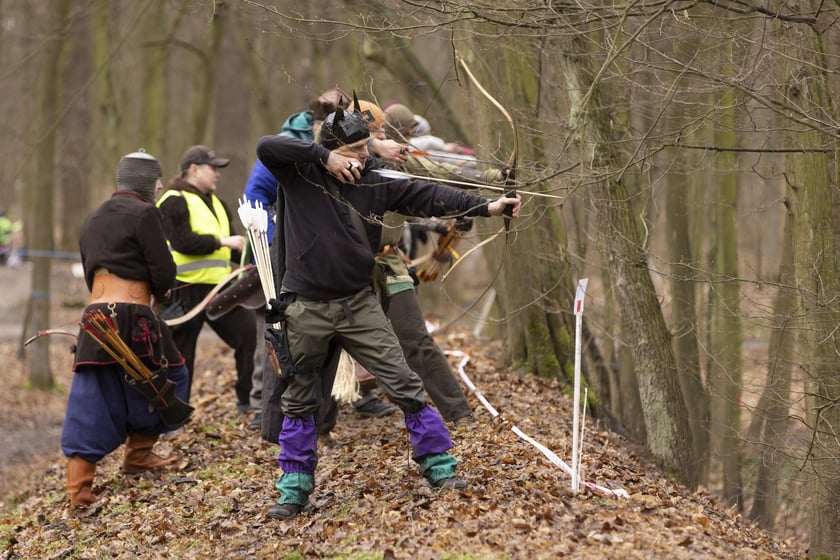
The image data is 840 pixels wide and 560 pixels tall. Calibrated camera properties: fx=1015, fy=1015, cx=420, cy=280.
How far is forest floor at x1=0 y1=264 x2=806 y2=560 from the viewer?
508 cm

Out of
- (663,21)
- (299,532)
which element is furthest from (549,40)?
(299,532)

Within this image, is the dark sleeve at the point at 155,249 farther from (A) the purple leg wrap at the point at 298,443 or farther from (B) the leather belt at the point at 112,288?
(A) the purple leg wrap at the point at 298,443

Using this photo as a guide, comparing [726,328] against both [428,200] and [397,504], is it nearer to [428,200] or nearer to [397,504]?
[428,200]

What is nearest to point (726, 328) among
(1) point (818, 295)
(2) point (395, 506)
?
(1) point (818, 295)

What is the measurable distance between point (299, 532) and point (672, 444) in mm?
3427

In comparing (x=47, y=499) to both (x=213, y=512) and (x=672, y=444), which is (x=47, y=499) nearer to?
(x=213, y=512)

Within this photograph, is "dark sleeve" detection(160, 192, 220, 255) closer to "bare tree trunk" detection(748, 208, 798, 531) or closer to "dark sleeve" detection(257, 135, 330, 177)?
"dark sleeve" detection(257, 135, 330, 177)

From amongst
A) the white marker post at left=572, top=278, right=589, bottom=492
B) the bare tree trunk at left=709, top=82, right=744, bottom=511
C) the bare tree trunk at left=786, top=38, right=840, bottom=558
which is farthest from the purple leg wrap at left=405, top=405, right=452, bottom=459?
the bare tree trunk at left=786, top=38, right=840, bottom=558

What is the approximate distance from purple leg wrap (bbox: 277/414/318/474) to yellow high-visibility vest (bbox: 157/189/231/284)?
9.52ft

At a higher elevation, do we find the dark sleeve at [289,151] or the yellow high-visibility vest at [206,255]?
the dark sleeve at [289,151]

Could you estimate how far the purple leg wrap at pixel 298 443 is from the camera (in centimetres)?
Result: 581

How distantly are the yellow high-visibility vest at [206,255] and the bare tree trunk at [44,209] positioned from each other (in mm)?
6843

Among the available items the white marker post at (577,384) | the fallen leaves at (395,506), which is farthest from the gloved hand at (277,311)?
the white marker post at (577,384)

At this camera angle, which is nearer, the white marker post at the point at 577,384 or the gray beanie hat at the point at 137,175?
the white marker post at the point at 577,384
